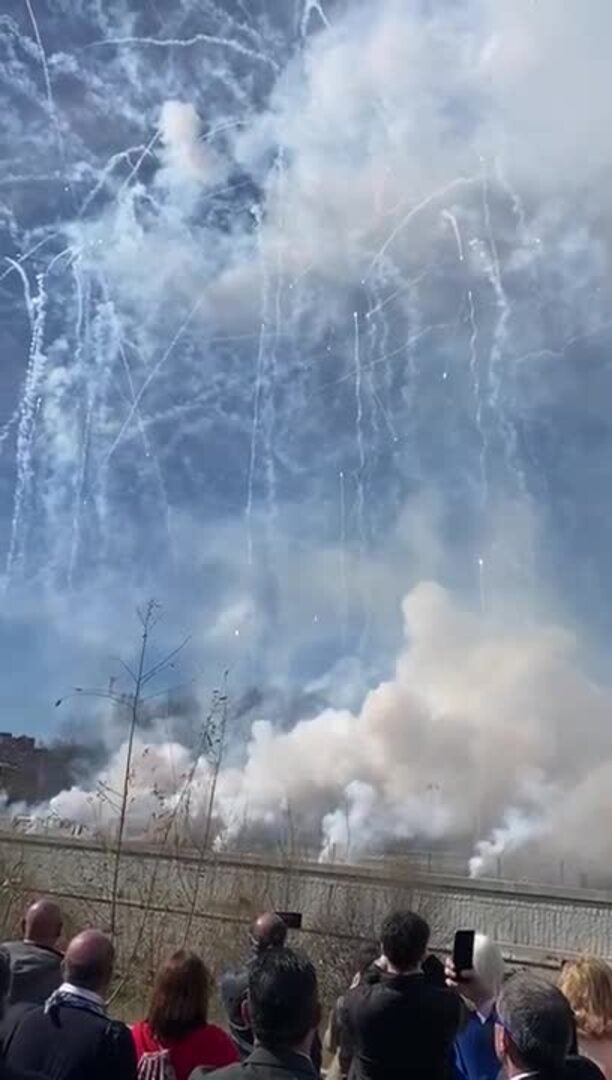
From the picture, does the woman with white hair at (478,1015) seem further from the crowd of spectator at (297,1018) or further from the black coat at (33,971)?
the black coat at (33,971)

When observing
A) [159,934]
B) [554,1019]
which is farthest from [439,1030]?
[159,934]

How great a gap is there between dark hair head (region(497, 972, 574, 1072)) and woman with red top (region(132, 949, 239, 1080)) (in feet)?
4.86

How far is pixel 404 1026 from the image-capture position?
15.4 feet

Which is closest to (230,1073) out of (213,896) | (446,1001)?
(446,1001)

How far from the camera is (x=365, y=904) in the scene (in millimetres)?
22656

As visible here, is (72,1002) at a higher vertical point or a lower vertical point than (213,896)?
lower

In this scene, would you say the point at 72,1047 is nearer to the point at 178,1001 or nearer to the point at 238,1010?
the point at 178,1001

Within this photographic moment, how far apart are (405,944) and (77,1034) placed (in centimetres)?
150

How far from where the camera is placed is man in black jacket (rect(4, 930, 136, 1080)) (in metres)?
4.19

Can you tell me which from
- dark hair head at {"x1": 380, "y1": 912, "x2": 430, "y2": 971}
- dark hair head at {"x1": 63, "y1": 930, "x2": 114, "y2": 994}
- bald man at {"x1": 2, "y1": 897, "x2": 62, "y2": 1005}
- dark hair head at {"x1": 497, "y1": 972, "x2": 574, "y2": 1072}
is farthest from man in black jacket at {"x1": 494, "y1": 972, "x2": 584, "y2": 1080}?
bald man at {"x1": 2, "y1": 897, "x2": 62, "y2": 1005}

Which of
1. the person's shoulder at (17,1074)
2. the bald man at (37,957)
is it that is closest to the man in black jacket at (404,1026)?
the person's shoulder at (17,1074)

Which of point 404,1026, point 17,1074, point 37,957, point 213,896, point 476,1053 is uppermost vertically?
point 213,896

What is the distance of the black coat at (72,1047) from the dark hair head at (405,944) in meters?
1.25

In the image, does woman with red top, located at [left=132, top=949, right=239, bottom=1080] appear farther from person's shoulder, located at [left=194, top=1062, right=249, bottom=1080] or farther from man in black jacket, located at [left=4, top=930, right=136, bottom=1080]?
person's shoulder, located at [left=194, top=1062, right=249, bottom=1080]
